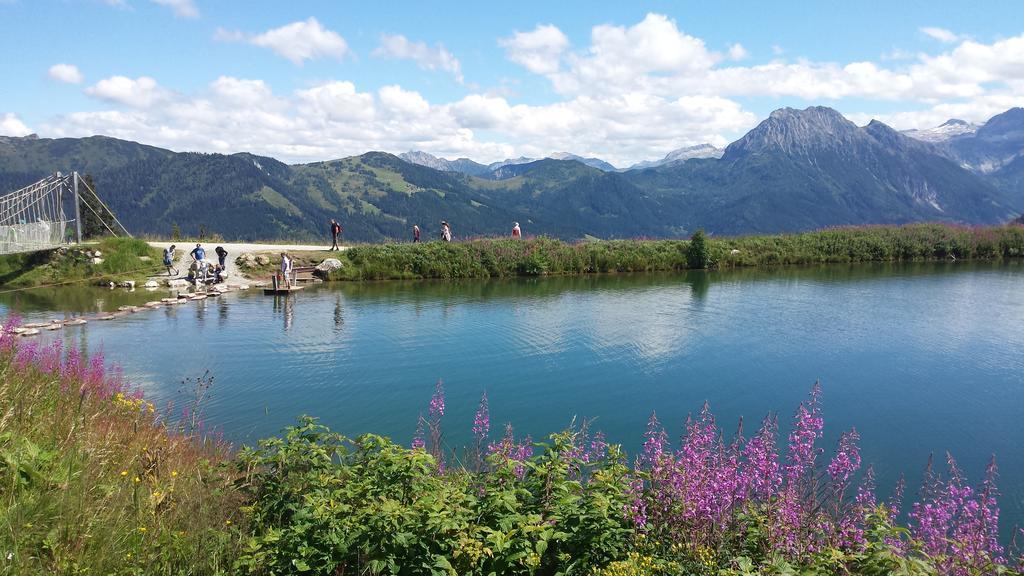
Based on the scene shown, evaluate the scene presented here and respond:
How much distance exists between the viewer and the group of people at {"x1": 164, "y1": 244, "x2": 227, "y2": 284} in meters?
38.6

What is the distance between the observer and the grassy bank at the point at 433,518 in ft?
18.7

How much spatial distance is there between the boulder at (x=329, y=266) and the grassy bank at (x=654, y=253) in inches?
15.7

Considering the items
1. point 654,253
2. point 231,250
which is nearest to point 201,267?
point 231,250

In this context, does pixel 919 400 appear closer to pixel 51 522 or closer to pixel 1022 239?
pixel 51 522

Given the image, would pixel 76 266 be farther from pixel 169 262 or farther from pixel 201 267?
pixel 201 267

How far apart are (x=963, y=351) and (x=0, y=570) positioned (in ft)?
92.5

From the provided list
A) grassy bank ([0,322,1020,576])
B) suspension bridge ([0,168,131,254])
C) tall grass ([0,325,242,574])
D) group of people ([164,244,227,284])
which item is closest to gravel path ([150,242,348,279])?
group of people ([164,244,227,284])

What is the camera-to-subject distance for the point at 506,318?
2986 centimetres

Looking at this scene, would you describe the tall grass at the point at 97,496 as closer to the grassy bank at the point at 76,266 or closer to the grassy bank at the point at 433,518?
the grassy bank at the point at 433,518

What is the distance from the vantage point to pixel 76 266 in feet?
133

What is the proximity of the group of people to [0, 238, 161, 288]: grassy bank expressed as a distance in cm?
164

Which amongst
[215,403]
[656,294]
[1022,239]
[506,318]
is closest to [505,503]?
[215,403]

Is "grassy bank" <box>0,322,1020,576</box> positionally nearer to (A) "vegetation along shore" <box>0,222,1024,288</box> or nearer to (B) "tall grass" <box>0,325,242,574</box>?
(B) "tall grass" <box>0,325,242,574</box>

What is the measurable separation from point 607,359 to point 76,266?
37646mm
